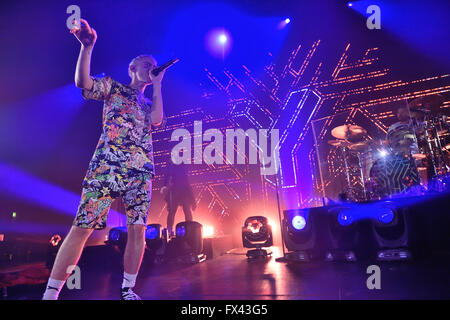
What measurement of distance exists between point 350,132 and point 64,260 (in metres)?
4.66

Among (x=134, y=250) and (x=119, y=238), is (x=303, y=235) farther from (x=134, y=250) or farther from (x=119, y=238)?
(x=119, y=238)

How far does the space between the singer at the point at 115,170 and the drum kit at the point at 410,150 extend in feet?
12.3

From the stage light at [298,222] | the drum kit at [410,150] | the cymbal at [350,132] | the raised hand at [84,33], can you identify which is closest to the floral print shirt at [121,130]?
the raised hand at [84,33]

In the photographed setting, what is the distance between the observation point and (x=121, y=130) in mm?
1634

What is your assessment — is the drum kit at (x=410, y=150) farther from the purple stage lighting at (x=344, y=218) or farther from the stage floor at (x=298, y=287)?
the stage floor at (x=298, y=287)

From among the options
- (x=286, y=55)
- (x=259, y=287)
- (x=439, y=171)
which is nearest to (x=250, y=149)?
(x=286, y=55)

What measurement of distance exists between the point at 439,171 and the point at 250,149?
3.16 metres

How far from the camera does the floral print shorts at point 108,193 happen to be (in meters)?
1.46

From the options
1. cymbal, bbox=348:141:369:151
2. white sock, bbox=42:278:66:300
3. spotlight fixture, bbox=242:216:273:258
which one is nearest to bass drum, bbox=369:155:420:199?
cymbal, bbox=348:141:369:151

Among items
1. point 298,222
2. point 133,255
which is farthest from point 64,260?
point 298,222

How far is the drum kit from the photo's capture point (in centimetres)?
382

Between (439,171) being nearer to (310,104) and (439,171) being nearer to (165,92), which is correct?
(310,104)

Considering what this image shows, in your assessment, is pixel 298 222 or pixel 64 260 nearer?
pixel 64 260

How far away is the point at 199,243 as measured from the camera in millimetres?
3953
